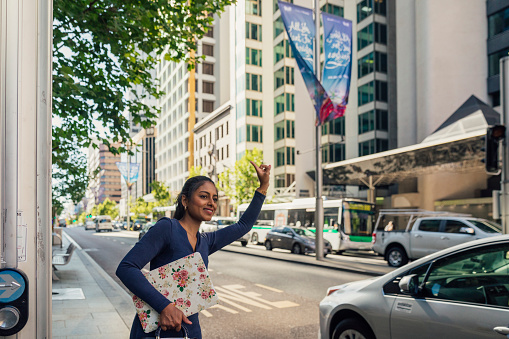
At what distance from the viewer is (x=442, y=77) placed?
3675 cm

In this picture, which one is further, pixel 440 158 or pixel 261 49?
pixel 261 49

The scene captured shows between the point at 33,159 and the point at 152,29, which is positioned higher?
the point at 152,29

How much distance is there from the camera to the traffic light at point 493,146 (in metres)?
9.61

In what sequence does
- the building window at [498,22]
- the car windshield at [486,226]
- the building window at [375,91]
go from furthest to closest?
the building window at [375,91], the building window at [498,22], the car windshield at [486,226]

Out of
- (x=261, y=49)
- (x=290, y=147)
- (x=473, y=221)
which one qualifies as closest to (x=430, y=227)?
(x=473, y=221)

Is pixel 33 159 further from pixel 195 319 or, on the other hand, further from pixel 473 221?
pixel 473 221

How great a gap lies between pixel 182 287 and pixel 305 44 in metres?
16.4

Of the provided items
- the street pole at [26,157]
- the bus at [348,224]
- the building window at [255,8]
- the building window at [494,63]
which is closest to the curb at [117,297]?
the street pole at [26,157]

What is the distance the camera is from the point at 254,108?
2359 inches

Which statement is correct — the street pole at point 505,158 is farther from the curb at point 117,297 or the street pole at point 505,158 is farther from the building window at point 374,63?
the building window at point 374,63

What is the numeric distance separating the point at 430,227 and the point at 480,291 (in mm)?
14004

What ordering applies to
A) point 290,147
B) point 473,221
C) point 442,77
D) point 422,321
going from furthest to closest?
point 290,147 → point 442,77 → point 473,221 → point 422,321

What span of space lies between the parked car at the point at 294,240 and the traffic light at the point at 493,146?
45.4 ft

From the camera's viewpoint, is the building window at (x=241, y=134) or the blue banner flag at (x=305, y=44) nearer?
the blue banner flag at (x=305, y=44)
